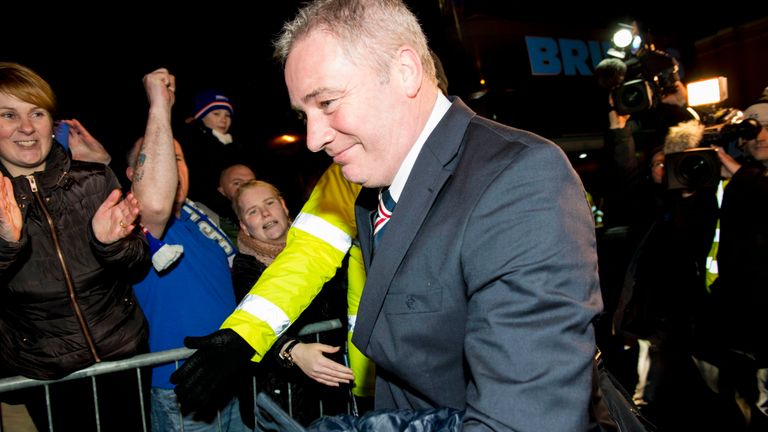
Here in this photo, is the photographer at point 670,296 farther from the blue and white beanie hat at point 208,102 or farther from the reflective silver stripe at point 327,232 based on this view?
the blue and white beanie hat at point 208,102

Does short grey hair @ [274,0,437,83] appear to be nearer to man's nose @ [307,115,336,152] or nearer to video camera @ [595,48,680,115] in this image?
man's nose @ [307,115,336,152]

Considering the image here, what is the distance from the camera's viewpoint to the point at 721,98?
14.6 ft

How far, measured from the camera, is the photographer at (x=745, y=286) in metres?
3.39

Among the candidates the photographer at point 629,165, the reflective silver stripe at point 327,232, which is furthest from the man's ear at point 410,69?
the photographer at point 629,165

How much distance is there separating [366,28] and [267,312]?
107 centimetres

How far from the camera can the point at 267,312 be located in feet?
5.99

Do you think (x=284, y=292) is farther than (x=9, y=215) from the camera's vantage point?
No

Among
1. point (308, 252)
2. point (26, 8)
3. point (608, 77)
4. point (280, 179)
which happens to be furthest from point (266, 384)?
point (26, 8)

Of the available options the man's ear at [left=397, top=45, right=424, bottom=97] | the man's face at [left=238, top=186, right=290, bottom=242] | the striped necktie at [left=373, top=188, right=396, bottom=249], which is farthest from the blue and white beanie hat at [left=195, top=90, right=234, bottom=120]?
the man's ear at [left=397, top=45, right=424, bottom=97]

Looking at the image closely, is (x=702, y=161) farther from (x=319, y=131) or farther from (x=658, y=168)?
(x=319, y=131)

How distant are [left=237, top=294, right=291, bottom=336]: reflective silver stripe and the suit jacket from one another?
51cm

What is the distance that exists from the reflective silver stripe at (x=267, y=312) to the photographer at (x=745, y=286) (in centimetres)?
333

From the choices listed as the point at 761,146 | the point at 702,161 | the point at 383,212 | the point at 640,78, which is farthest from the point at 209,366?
the point at 640,78

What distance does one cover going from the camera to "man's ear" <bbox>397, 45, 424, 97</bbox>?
54.0 inches
